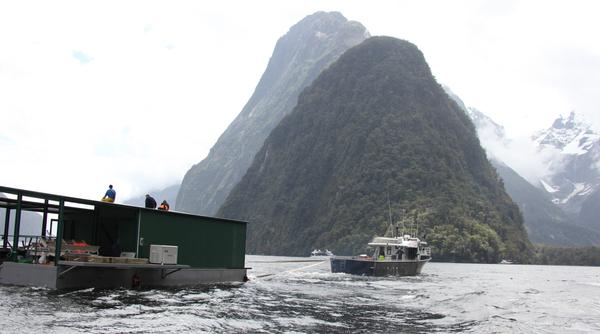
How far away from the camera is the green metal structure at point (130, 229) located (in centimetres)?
3216

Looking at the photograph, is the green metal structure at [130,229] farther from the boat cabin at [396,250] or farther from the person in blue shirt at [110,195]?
the boat cabin at [396,250]

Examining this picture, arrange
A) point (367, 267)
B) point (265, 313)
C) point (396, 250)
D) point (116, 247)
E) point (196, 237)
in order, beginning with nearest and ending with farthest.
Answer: point (265, 313) → point (116, 247) → point (196, 237) → point (367, 267) → point (396, 250)

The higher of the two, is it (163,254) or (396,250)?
(396,250)

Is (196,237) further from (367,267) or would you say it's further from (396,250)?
(396,250)

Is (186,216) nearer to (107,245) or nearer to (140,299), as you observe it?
(107,245)

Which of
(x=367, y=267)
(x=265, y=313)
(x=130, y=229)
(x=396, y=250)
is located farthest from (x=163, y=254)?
(x=396, y=250)

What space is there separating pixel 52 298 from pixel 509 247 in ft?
513

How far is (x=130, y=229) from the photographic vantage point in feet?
109

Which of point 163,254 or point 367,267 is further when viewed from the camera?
point 367,267

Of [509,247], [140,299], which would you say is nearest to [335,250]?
[509,247]

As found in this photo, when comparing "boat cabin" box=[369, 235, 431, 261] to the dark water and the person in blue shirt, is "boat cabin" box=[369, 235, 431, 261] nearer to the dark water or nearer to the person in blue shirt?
the dark water

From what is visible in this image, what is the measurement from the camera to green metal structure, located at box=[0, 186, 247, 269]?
105 ft

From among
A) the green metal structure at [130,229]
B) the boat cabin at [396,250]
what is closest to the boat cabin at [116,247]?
the green metal structure at [130,229]

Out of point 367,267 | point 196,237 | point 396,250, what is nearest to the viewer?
point 196,237
